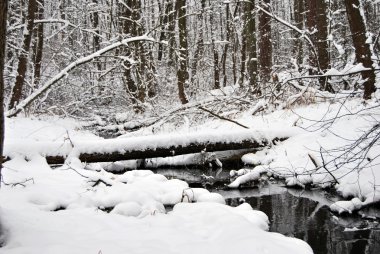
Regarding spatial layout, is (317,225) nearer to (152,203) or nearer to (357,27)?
(152,203)

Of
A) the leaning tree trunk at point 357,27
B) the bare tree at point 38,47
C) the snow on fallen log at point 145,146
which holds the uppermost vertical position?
the bare tree at point 38,47

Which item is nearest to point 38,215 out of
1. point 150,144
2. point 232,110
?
point 150,144

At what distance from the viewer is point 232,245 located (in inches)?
144

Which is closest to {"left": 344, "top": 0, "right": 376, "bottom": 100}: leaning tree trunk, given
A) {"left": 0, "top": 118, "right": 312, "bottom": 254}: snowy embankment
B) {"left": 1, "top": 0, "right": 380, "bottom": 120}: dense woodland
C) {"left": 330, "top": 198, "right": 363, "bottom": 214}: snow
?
{"left": 1, "top": 0, "right": 380, "bottom": 120}: dense woodland

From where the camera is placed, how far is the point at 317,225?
5074mm

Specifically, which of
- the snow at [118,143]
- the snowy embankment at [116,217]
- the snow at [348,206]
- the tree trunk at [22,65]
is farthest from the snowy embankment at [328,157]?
the tree trunk at [22,65]

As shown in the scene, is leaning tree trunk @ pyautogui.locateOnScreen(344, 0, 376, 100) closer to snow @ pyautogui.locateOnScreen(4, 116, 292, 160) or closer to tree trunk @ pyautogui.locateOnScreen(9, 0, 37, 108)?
snow @ pyautogui.locateOnScreen(4, 116, 292, 160)

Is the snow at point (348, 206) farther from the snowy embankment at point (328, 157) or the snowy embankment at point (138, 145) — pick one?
the snowy embankment at point (138, 145)

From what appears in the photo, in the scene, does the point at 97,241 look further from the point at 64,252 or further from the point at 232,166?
the point at 232,166

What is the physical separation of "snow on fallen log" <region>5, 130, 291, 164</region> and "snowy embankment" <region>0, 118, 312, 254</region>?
0.31 metres

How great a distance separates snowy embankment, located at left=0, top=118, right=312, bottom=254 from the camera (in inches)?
138

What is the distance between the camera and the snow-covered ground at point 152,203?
11.7 ft

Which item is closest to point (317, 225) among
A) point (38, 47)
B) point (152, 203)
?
point (152, 203)

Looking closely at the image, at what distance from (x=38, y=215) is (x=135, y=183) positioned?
216 cm
